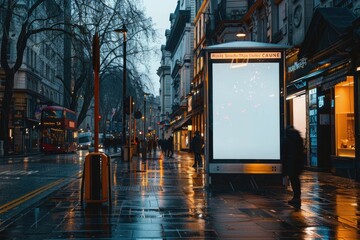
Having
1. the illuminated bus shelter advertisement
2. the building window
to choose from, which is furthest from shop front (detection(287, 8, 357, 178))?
the illuminated bus shelter advertisement

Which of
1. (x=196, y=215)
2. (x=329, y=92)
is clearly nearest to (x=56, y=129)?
(x=329, y=92)

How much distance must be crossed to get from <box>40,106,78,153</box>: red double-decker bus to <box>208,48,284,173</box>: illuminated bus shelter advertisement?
3350cm

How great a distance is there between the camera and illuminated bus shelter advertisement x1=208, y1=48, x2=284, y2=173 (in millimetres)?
14445

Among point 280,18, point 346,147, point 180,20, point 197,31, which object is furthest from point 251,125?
point 180,20

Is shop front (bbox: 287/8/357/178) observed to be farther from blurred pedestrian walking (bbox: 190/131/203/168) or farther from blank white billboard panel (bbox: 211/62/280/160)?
blurred pedestrian walking (bbox: 190/131/203/168)

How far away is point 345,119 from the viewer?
19.5 metres

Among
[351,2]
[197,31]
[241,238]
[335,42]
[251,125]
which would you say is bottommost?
[241,238]

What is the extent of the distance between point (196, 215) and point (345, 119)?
11.4 m

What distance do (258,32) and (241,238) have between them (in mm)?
27102

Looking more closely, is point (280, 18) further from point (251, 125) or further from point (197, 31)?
point (197, 31)

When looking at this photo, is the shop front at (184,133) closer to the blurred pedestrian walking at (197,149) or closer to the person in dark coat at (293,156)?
the blurred pedestrian walking at (197,149)

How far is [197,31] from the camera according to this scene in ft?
198

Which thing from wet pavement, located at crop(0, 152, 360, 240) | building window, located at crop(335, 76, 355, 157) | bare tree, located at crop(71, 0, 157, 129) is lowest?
wet pavement, located at crop(0, 152, 360, 240)

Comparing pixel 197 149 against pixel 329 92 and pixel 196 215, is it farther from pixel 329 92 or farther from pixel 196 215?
pixel 196 215
